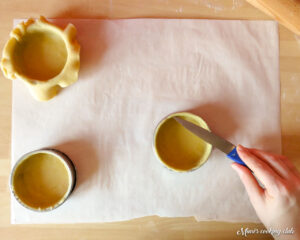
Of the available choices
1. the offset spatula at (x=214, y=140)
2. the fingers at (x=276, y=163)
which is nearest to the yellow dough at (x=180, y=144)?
the offset spatula at (x=214, y=140)

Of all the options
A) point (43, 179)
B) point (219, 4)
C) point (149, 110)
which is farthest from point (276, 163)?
point (43, 179)

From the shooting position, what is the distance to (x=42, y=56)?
721mm

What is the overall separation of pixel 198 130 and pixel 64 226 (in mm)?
433

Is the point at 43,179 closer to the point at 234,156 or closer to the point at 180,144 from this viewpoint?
the point at 180,144

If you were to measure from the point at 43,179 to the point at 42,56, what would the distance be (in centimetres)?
31

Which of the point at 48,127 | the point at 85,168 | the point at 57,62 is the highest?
the point at 57,62

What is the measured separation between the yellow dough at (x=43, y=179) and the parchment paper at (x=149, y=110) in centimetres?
5

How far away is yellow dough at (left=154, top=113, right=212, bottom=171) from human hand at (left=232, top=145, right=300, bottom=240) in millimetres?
104

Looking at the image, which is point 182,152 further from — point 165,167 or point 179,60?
point 179,60

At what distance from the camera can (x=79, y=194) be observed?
29.5 inches

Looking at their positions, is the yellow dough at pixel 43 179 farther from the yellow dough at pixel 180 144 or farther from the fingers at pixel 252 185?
the fingers at pixel 252 185

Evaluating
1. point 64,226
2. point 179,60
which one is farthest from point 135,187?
point 179,60

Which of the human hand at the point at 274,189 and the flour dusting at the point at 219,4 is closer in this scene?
the human hand at the point at 274,189

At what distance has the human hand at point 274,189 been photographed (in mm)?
646
